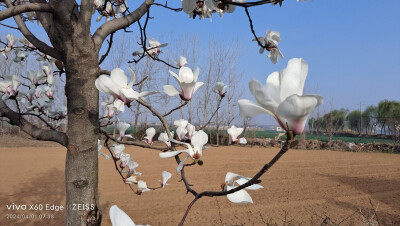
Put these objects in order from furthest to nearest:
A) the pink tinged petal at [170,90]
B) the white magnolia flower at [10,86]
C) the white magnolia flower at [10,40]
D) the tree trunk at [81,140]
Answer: the white magnolia flower at [10,40]
the white magnolia flower at [10,86]
the tree trunk at [81,140]
the pink tinged petal at [170,90]

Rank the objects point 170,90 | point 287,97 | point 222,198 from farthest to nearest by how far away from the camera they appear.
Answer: point 222,198
point 170,90
point 287,97

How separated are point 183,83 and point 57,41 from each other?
0.45 meters

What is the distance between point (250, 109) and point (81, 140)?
0.57 metres

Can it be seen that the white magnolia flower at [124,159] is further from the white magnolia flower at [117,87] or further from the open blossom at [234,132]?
the white magnolia flower at [117,87]

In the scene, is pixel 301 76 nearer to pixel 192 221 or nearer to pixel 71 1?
pixel 71 1

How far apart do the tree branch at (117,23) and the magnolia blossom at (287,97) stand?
0.62m

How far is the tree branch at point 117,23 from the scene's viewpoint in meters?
0.84

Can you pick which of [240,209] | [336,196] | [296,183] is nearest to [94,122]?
[240,209]

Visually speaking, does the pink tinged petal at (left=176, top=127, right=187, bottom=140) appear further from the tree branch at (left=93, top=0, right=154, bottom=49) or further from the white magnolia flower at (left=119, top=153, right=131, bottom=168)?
the white magnolia flower at (left=119, top=153, right=131, bottom=168)

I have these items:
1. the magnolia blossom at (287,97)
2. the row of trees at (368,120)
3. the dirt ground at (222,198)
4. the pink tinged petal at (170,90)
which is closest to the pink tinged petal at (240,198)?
the magnolia blossom at (287,97)

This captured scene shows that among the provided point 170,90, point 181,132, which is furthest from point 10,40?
point 170,90

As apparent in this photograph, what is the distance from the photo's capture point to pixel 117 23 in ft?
2.84

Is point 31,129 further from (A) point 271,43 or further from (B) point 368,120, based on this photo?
(B) point 368,120

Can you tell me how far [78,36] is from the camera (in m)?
0.79
